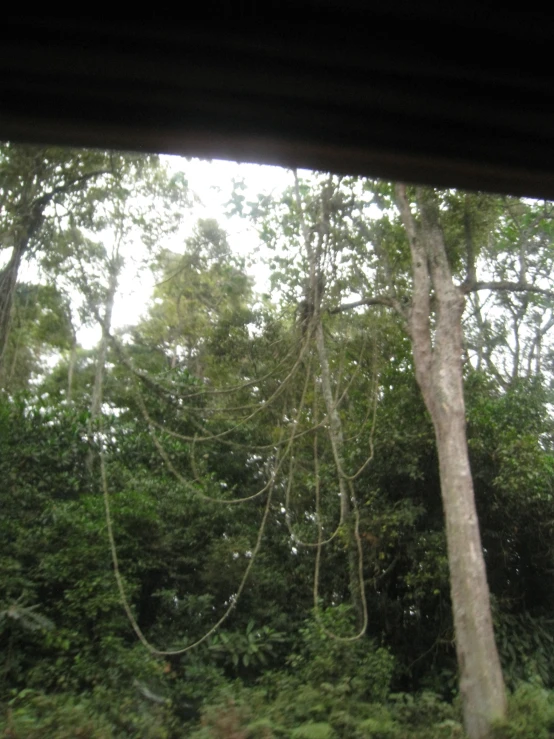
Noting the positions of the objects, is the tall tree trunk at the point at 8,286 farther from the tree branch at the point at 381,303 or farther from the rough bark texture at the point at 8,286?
the tree branch at the point at 381,303

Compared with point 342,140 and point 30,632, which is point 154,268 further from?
point 342,140

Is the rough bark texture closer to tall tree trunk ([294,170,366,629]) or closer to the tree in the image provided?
the tree

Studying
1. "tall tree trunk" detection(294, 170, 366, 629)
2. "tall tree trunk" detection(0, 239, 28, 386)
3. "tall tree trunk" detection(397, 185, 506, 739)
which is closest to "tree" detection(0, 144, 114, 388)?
"tall tree trunk" detection(0, 239, 28, 386)

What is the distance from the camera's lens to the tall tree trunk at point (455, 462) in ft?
24.8

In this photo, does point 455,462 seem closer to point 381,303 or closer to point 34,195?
point 381,303

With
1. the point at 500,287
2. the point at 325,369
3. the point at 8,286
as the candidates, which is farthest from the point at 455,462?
the point at 8,286

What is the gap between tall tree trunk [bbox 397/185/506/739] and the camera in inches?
298

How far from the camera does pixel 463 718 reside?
7.70m

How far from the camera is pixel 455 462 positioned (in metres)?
8.55

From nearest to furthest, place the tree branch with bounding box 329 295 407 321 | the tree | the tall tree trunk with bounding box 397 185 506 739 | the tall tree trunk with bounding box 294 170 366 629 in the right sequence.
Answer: the tall tree trunk with bounding box 294 170 366 629
the tall tree trunk with bounding box 397 185 506 739
the tree
the tree branch with bounding box 329 295 407 321

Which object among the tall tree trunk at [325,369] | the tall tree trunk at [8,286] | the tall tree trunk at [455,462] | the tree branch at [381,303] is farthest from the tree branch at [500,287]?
the tall tree trunk at [8,286]

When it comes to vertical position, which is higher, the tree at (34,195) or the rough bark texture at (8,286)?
the tree at (34,195)

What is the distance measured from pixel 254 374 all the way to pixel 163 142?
8621 mm

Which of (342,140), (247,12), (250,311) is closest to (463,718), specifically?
(250,311)
